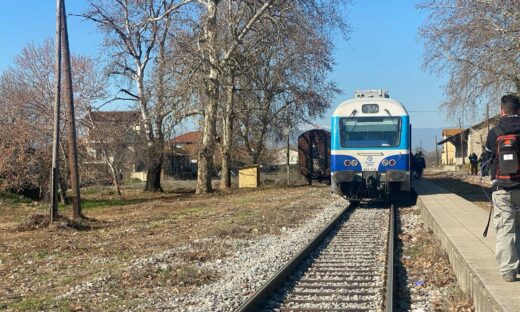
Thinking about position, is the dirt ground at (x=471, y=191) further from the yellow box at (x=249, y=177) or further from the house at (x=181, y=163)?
the house at (x=181, y=163)

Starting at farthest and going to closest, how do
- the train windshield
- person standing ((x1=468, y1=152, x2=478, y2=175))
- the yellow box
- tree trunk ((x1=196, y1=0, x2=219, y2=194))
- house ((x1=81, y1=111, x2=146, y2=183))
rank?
person standing ((x1=468, y1=152, x2=478, y2=175))
the yellow box
house ((x1=81, y1=111, x2=146, y2=183))
tree trunk ((x1=196, y1=0, x2=219, y2=194))
the train windshield

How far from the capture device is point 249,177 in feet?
119

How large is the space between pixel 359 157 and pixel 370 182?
2.74 feet

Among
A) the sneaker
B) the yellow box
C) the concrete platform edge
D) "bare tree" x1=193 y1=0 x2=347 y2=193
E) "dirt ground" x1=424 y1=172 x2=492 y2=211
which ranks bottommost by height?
the concrete platform edge

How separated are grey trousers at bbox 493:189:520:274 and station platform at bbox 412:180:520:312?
0.26 metres

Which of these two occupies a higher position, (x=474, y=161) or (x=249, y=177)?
(x=474, y=161)

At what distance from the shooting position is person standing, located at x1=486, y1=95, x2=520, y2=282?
584 cm

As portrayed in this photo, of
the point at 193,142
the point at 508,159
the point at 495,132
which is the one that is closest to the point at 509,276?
the point at 508,159

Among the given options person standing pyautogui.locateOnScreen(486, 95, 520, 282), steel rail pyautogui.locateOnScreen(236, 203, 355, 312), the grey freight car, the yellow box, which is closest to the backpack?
person standing pyautogui.locateOnScreen(486, 95, 520, 282)

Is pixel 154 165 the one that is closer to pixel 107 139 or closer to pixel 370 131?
pixel 107 139

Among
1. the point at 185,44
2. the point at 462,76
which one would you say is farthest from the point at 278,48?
the point at 462,76

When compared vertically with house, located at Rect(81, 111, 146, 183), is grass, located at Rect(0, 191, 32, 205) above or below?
below

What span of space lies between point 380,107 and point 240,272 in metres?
10.6

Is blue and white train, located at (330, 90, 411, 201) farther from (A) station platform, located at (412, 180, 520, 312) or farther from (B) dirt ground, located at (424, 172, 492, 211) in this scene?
(A) station platform, located at (412, 180, 520, 312)
